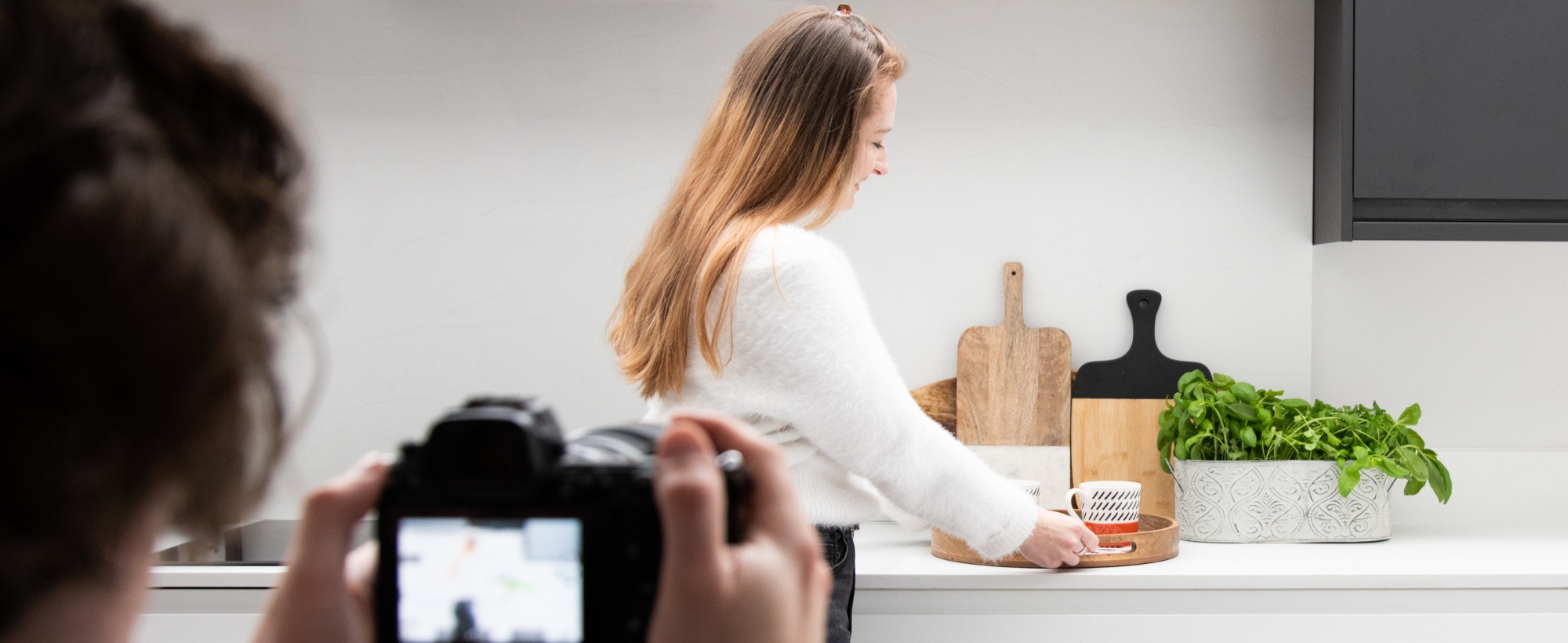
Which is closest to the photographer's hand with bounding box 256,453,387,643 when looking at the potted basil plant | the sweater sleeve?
the sweater sleeve

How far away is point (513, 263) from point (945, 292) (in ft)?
2.29

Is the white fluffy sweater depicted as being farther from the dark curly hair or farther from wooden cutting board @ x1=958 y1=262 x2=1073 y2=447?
the dark curly hair

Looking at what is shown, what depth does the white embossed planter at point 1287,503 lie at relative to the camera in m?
1.46

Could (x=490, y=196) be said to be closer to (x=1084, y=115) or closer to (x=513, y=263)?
(x=513, y=263)

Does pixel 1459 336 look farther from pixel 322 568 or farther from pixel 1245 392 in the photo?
pixel 322 568

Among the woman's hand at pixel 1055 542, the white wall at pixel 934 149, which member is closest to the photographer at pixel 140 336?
the woman's hand at pixel 1055 542

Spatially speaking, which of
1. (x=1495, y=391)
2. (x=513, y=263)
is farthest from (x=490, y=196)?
(x=1495, y=391)

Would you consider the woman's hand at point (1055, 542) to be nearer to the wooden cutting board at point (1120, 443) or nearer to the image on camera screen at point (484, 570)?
the wooden cutting board at point (1120, 443)

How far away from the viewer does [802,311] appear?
37.4 inches

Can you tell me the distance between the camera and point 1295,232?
1.70 meters

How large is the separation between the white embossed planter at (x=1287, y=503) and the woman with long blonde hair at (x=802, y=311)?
1.67ft

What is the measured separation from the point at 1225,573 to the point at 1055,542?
23 centimetres

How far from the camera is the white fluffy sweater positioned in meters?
0.95

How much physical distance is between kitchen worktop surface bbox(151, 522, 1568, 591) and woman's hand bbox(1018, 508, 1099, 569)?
4 cm
